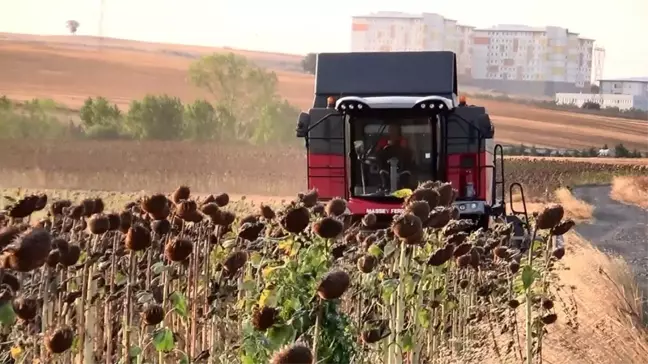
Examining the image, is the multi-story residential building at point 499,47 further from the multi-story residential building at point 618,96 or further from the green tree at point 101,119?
the green tree at point 101,119

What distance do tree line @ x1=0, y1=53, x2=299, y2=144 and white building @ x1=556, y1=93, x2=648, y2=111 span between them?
2055 centimetres

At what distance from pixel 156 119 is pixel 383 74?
3930 centimetres

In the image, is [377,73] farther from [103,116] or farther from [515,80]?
[515,80]

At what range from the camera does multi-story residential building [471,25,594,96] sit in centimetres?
7012

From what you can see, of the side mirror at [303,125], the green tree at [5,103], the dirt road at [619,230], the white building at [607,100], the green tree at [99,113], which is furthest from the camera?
the white building at [607,100]

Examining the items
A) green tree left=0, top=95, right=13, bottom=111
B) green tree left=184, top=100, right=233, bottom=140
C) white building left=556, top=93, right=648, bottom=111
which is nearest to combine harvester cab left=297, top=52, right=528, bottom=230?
green tree left=0, top=95, right=13, bottom=111

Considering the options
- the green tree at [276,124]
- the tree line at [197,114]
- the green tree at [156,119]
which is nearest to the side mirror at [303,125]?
the tree line at [197,114]

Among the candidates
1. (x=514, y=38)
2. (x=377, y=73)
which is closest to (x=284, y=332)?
(x=377, y=73)

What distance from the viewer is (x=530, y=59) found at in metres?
76.6

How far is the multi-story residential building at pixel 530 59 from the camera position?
70.1 meters

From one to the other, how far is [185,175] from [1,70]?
80.8 feet

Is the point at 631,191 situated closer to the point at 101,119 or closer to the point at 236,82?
the point at 101,119

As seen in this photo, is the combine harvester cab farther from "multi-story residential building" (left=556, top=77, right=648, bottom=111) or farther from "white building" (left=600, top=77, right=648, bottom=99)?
"white building" (left=600, top=77, right=648, bottom=99)

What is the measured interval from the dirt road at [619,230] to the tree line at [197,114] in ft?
61.5
